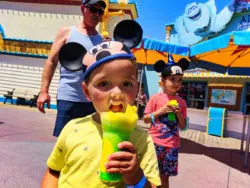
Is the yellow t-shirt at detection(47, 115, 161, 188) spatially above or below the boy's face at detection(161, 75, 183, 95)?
below

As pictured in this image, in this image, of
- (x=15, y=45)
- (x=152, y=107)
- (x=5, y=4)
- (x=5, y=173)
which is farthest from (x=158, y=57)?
(x=5, y=4)

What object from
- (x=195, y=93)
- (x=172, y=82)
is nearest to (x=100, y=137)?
(x=172, y=82)

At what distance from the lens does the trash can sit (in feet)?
31.6

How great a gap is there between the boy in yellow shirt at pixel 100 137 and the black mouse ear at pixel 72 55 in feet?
0.79

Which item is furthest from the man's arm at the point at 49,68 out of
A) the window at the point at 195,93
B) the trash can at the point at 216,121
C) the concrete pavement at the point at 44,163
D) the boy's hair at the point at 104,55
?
the window at the point at 195,93

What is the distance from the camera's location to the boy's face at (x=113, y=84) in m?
1.07

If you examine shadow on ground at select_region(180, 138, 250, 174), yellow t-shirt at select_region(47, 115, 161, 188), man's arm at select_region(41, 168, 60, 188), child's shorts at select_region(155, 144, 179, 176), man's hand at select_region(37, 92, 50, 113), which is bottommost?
shadow on ground at select_region(180, 138, 250, 174)

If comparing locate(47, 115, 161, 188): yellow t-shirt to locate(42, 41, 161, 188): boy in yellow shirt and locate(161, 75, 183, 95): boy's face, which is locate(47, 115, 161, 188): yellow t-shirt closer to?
locate(42, 41, 161, 188): boy in yellow shirt

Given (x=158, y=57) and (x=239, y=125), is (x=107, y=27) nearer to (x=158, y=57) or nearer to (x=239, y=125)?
(x=158, y=57)

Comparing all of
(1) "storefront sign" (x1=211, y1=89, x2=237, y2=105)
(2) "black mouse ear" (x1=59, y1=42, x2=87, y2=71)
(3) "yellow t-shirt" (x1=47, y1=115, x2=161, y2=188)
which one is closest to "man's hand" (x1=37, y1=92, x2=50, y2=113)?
(2) "black mouse ear" (x1=59, y1=42, x2=87, y2=71)

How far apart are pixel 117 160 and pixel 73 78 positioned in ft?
4.40

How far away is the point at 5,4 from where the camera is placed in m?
14.8

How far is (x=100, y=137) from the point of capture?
4.10 ft

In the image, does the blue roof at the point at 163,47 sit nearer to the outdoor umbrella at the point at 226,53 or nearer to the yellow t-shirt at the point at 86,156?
the outdoor umbrella at the point at 226,53
